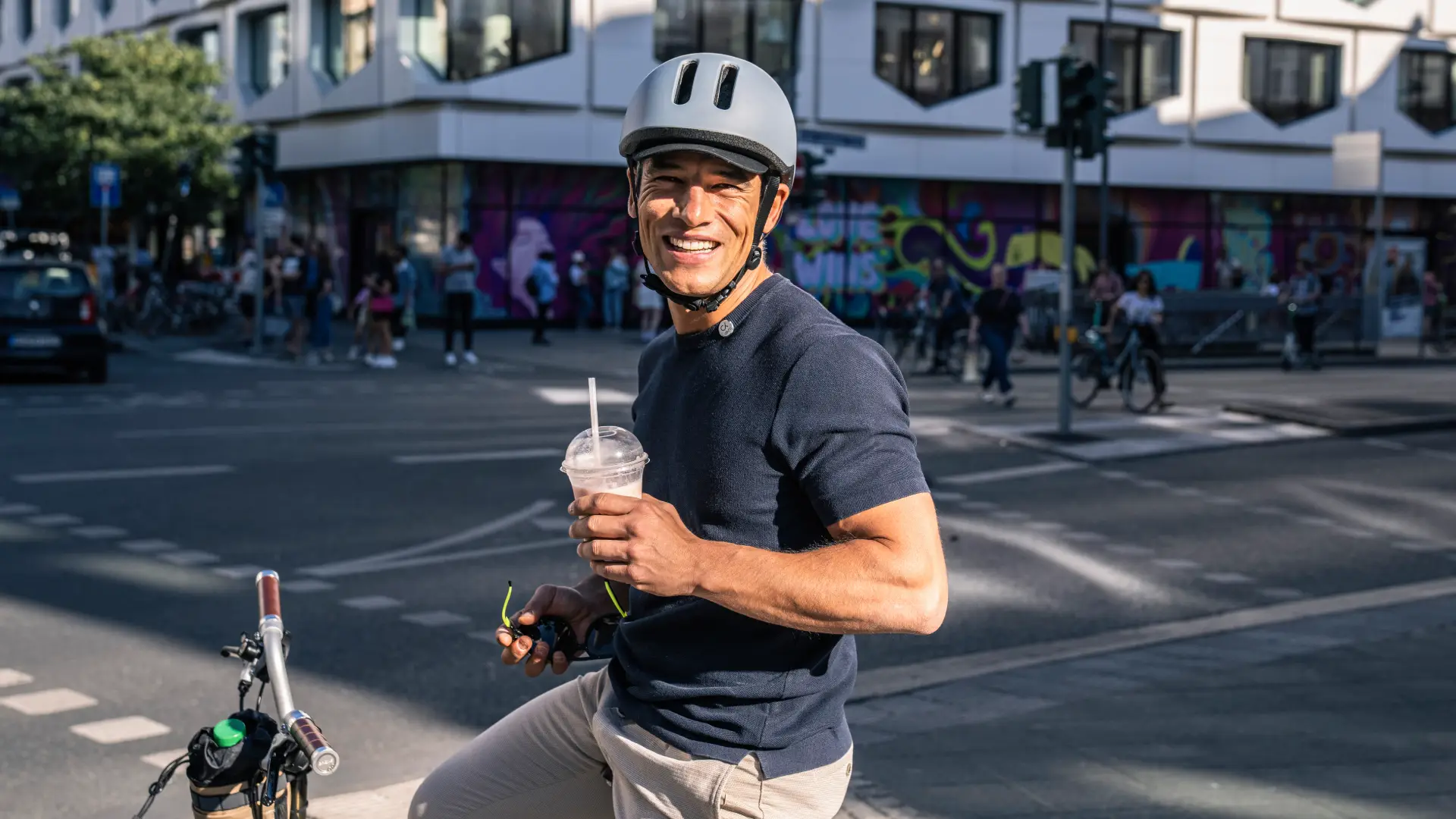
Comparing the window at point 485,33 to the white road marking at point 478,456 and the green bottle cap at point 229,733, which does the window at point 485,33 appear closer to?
the white road marking at point 478,456

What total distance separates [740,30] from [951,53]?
5236mm

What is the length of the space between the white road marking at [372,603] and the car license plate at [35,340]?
44.1 feet

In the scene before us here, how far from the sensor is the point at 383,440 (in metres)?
14.4

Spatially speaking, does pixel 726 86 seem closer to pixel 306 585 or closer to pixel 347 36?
pixel 306 585

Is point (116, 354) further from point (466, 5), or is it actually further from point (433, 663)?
point (433, 663)

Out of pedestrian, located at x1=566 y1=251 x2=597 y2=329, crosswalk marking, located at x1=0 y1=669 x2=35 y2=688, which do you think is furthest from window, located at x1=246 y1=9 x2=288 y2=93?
crosswalk marking, located at x1=0 y1=669 x2=35 y2=688

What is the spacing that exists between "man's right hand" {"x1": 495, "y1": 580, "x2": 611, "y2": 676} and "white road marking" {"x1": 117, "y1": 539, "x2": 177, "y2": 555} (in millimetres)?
6879

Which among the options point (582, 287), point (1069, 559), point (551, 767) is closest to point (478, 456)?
point (1069, 559)

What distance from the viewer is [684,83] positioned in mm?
2338

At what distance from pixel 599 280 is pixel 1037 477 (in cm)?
2292

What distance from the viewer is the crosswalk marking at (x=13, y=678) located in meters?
6.32

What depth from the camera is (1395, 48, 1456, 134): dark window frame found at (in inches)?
1758

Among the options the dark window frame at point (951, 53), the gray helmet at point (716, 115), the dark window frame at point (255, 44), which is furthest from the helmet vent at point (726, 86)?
the dark window frame at point (255, 44)

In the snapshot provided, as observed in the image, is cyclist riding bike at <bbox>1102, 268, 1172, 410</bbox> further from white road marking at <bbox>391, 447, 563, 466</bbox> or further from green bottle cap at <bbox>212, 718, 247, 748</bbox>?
green bottle cap at <bbox>212, 718, 247, 748</bbox>
